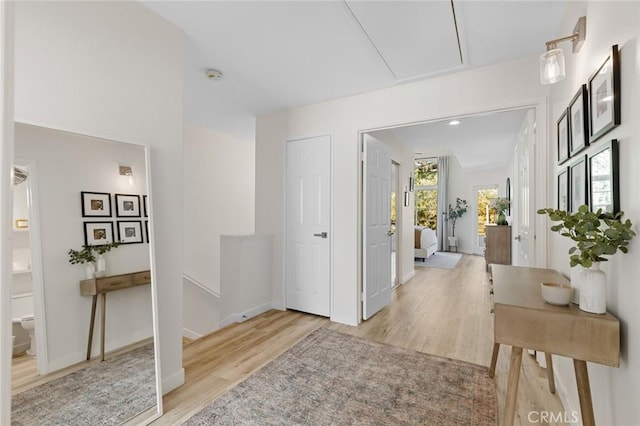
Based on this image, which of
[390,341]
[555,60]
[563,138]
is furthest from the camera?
[390,341]

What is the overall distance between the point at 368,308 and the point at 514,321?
216 cm

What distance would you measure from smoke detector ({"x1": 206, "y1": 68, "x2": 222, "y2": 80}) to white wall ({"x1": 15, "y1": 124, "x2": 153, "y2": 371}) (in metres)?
1.22

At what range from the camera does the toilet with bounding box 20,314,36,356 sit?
4.11 ft

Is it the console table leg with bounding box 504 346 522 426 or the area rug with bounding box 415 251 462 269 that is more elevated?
the console table leg with bounding box 504 346 522 426

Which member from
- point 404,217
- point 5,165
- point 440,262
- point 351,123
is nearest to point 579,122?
point 351,123

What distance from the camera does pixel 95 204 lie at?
1605 mm

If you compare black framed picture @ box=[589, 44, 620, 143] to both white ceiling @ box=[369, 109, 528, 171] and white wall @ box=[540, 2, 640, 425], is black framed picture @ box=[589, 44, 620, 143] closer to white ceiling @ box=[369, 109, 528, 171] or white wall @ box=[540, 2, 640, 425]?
white wall @ box=[540, 2, 640, 425]

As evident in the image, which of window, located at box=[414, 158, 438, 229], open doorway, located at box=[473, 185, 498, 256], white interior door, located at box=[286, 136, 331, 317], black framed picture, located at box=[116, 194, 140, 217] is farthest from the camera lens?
window, located at box=[414, 158, 438, 229]

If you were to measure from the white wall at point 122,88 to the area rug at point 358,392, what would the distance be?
1.92ft

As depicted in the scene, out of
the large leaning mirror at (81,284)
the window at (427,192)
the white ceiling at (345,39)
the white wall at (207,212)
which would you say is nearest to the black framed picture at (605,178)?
the white ceiling at (345,39)

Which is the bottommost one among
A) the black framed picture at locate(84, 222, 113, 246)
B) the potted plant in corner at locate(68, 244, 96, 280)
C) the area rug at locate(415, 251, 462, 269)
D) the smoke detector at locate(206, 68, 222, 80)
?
the area rug at locate(415, 251, 462, 269)

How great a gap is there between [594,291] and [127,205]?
2333 mm

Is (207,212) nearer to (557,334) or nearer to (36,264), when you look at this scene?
→ (36,264)

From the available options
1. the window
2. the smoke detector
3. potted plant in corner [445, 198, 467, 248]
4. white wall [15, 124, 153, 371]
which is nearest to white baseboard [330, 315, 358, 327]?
white wall [15, 124, 153, 371]
